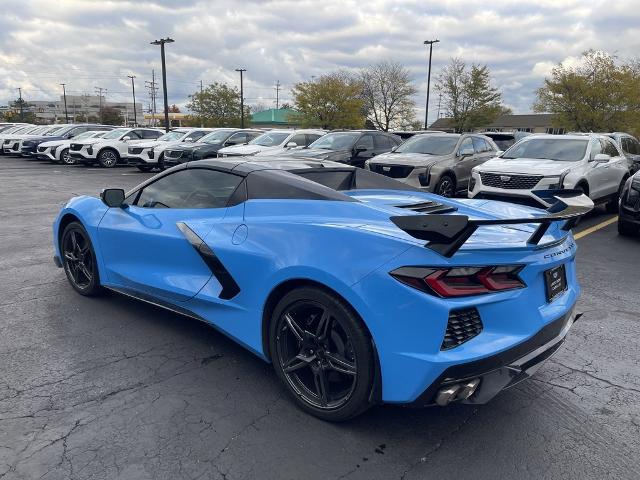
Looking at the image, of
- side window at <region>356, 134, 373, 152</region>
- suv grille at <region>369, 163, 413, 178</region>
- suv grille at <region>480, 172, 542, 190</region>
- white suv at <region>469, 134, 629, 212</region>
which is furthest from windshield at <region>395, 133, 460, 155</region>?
suv grille at <region>480, 172, 542, 190</region>

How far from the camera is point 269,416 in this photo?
9.30 feet

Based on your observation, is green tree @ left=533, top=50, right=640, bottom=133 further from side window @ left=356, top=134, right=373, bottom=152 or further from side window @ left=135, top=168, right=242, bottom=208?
side window @ left=135, top=168, right=242, bottom=208

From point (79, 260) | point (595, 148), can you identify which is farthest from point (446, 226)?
point (595, 148)

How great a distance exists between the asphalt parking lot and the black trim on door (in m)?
0.57

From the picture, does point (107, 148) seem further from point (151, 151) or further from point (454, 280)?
point (454, 280)

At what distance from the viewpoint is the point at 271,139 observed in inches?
648

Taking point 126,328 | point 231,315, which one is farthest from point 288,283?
point 126,328

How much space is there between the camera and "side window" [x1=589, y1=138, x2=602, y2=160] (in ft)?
31.9

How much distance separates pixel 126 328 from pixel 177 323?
39 centimetres

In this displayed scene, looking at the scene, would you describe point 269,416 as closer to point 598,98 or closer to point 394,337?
point 394,337

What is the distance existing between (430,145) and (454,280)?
9733mm

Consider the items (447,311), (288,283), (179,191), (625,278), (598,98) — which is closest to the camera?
(447,311)

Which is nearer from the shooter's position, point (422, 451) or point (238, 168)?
point (422, 451)

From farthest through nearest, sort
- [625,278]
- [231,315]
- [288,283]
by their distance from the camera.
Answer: [625,278]
[231,315]
[288,283]
